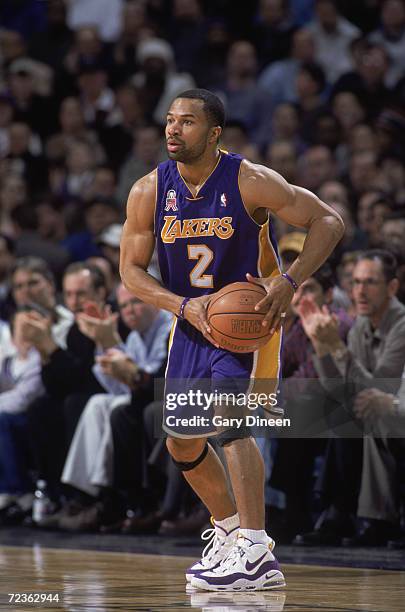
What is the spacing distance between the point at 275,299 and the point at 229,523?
3.42 ft

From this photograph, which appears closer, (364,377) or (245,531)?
(245,531)

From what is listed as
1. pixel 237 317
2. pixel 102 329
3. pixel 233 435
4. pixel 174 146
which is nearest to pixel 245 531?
pixel 233 435

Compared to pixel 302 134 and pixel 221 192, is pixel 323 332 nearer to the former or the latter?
pixel 221 192

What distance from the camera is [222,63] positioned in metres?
13.4

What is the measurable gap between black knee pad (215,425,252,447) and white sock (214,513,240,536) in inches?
17.2

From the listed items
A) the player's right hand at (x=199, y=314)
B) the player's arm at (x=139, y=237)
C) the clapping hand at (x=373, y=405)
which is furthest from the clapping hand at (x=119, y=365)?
the player's right hand at (x=199, y=314)

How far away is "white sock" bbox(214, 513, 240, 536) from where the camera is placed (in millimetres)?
5473

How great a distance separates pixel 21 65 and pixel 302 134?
4.22 meters

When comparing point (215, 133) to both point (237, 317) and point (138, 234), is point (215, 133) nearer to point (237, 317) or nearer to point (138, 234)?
→ point (138, 234)

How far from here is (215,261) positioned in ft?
17.6

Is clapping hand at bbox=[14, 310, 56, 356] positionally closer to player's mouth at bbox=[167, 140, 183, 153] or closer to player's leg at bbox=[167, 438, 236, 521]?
player's leg at bbox=[167, 438, 236, 521]

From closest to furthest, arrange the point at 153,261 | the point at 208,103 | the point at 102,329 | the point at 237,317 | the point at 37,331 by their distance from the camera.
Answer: the point at 237,317 → the point at 208,103 → the point at 102,329 → the point at 37,331 → the point at 153,261

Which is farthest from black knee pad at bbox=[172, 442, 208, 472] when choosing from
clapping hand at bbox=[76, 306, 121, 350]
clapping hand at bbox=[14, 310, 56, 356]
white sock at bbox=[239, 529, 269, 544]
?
clapping hand at bbox=[14, 310, 56, 356]

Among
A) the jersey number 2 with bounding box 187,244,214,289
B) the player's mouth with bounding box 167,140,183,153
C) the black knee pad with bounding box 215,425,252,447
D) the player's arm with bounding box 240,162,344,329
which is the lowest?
the black knee pad with bounding box 215,425,252,447
